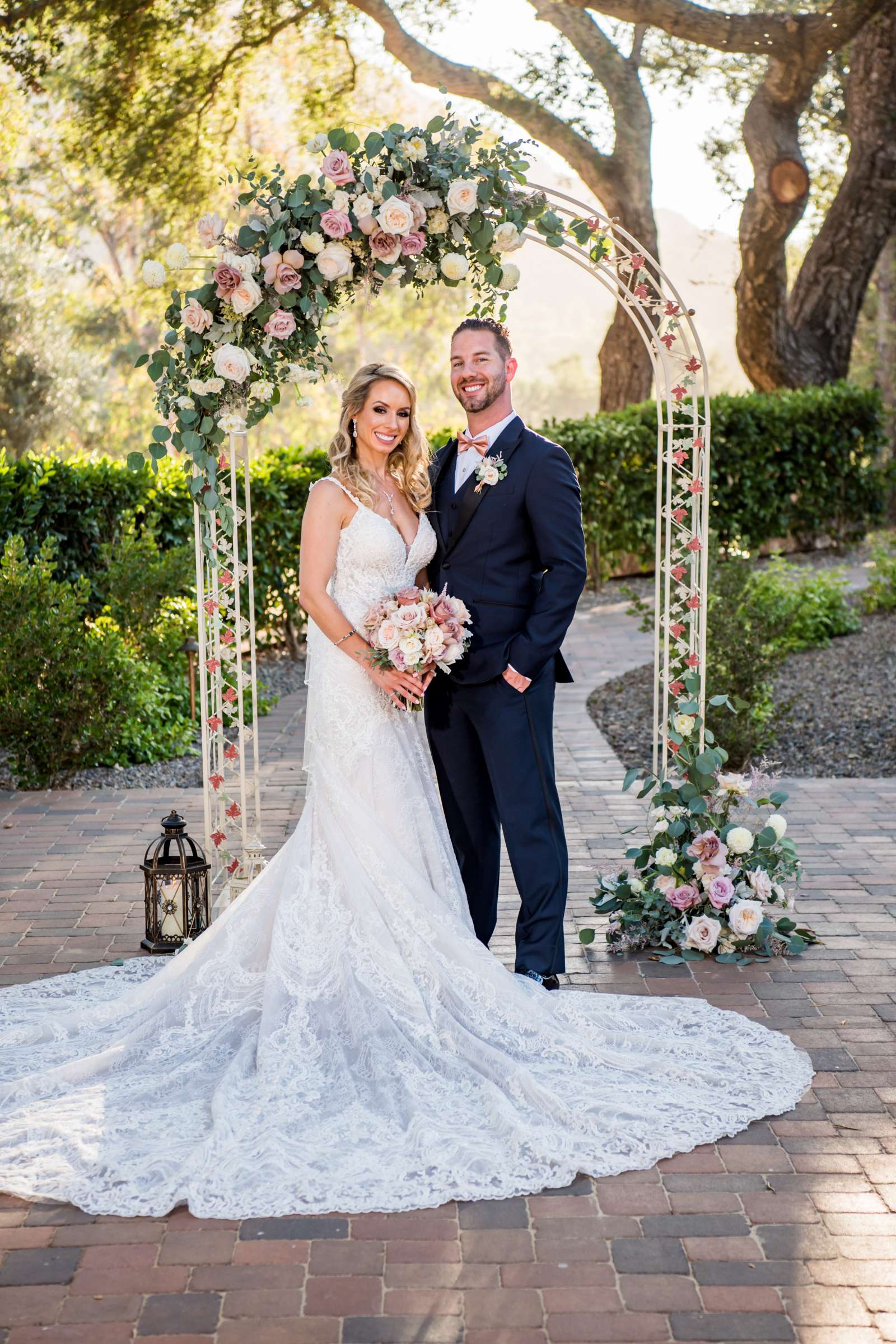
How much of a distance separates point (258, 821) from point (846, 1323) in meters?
2.99

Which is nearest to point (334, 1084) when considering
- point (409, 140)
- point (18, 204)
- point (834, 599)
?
point (409, 140)

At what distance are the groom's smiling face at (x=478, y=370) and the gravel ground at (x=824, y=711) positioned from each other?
11.4 feet

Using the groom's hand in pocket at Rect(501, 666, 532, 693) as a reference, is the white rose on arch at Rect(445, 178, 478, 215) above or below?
above

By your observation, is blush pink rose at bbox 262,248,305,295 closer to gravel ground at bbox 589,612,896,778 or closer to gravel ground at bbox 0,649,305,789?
gravel ground at bbox 0,649,305,789

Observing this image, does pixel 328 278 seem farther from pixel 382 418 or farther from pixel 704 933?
pixel 704 933

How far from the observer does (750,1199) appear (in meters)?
3.06

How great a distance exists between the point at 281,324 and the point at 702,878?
2458mm

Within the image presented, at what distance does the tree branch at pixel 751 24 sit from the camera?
12.9m

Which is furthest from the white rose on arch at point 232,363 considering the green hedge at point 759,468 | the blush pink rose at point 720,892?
the green hedge at point 759,468

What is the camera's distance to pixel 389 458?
4.31 meters

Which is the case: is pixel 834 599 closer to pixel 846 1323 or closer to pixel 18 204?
pixel 846 1323

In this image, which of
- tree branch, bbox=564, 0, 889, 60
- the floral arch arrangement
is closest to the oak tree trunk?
tree branch, bbox=564, 0, 889, 60

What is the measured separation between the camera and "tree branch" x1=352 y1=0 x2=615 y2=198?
1465cm

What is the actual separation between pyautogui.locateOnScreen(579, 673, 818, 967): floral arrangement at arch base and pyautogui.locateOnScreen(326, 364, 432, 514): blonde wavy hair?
131cm
